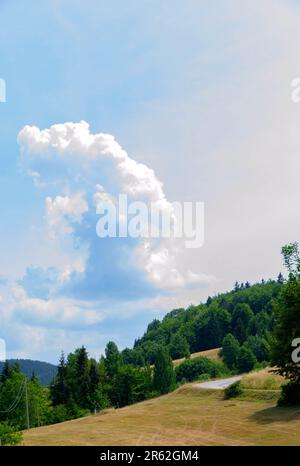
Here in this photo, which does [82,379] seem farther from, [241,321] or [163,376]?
[241,321]

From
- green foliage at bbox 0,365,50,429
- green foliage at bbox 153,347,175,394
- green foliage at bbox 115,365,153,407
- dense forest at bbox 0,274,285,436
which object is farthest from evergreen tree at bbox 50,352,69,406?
green foliage at bbox 153,347,175,394

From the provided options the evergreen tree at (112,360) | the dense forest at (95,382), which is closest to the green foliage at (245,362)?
the dense forest at (95,382)

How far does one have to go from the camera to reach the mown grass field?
2940 cm

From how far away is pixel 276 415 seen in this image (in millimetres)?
36812

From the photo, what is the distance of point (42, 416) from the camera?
86688 mm

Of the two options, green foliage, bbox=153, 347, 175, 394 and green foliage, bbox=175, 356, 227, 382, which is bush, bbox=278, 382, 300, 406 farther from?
green foliage, bbox=175, 356, 227, 382

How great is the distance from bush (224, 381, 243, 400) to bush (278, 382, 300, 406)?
8.93 m

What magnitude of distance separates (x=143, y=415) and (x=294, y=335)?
15831 millimetres

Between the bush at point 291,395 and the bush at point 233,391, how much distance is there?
8927 millimetres

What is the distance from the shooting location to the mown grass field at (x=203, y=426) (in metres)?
29.4

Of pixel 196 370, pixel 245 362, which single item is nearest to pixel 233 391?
pixel 196 370

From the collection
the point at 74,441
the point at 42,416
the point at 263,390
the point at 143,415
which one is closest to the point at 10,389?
the point at 42,416
